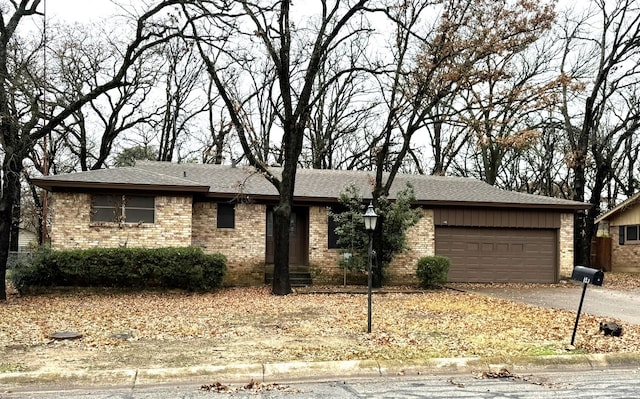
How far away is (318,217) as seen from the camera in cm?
1884

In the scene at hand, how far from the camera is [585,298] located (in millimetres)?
15062

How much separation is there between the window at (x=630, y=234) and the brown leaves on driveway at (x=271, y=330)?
46.8ft

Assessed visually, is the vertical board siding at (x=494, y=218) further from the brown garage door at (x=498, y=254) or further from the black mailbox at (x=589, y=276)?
the black mailbox at (x=589, y=276)

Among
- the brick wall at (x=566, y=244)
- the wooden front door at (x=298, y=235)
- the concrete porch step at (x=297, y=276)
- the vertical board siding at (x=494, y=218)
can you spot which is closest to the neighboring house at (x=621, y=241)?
Result: the brick wall at (x=566, y=244)

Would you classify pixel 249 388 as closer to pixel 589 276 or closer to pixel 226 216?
pixel 589 276

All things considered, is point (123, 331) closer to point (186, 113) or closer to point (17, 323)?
point (17, 323)

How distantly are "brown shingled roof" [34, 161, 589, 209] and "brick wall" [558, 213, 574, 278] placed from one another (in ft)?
2.06

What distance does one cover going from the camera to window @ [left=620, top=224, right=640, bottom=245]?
976 inches

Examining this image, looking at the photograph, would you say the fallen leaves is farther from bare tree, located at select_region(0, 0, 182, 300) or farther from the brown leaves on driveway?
bare tree, located at select_region(0, 0, 182, 300)

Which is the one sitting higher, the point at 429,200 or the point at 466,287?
the point at 429,200

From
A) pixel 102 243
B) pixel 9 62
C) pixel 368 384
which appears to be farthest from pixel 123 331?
pixel 9 62

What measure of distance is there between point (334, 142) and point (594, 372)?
28414 millimetres

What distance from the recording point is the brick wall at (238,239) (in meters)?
18.0

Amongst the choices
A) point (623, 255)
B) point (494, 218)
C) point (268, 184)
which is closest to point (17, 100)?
point (268, 184)
